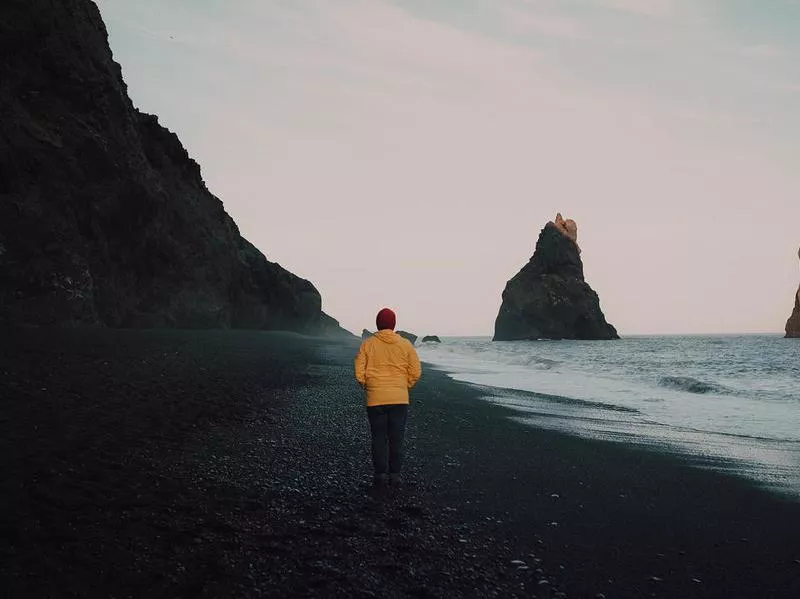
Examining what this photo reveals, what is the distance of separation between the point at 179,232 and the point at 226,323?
8.06m

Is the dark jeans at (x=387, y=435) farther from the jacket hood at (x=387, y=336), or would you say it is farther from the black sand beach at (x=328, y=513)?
the jacket hood at (x=387, y=336)

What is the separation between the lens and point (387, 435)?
23.9ft

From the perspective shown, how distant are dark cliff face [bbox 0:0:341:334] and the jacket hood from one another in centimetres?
1925

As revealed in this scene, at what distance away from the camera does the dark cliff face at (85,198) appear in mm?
23000

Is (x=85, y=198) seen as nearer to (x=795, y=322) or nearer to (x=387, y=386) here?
(x=387, y=386)

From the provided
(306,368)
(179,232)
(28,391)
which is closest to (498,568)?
(28,391)

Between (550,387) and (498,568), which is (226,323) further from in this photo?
(498,568)

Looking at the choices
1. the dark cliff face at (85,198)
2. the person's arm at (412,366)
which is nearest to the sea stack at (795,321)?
the dark cliff face at (85,198)

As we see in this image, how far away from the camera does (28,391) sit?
853 cm

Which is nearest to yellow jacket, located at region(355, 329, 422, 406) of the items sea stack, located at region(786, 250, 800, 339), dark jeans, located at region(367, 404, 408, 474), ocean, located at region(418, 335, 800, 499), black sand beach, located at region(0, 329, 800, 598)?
dark jeans, located at region(367, 404, 408, 474)

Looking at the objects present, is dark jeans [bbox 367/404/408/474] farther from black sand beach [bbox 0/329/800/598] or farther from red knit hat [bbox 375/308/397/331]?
red knit hat [bbox 375/308/397/331]

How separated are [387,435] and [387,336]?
4.13 feet

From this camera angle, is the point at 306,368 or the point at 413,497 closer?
the point at 413,497

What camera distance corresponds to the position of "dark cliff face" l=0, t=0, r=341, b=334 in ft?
75.5
